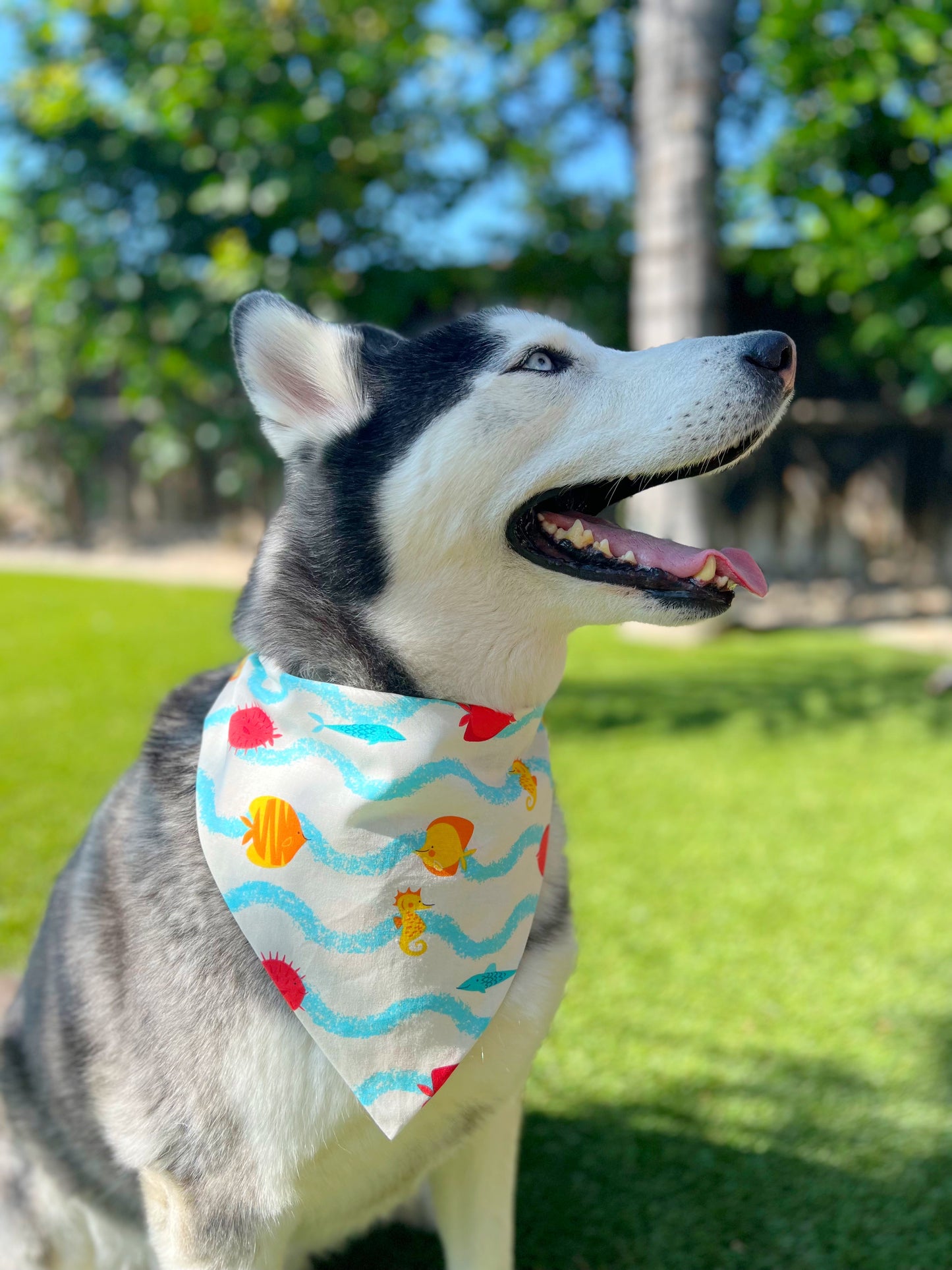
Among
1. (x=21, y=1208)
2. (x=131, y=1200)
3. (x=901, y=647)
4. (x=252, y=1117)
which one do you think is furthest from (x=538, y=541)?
(x=901, y=647)

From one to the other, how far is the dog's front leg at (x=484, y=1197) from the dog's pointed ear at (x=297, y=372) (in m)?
1.20

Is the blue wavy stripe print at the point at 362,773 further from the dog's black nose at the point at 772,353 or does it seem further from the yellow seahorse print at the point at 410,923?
the dog's black nose at the point at 772,353

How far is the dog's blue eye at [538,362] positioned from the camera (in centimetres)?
165

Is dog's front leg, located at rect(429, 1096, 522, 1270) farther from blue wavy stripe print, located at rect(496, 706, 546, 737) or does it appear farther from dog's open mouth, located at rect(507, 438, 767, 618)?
dog's open mouth, located at rect(507, 438, 767, 618)

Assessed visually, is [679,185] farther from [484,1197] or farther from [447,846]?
[484,1197]

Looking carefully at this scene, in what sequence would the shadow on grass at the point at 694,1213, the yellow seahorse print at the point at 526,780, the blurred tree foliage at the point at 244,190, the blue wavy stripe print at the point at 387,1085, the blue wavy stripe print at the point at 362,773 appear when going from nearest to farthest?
the blue wavy stripe print at the point at 387,1085 < the blue wavy stripe print at the point at 362,773 < the yellow seahorse print at the point at 526,780 < the shadow on grass at the point at 694,1213 < the blurred tree foliage at the point at 244,190

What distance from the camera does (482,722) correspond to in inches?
64.2

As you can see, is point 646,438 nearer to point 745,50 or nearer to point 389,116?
point 389,116

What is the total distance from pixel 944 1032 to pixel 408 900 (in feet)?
6.35

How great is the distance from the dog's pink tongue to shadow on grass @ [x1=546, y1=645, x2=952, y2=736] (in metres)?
3.66

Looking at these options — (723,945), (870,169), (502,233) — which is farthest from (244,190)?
(723,945)

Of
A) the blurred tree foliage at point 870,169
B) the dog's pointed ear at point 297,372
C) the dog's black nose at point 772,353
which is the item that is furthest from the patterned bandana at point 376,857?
the blurred tree foliage at point 870,169

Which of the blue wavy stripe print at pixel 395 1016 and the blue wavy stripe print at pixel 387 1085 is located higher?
the blue wavy stripe print at pixel 395 1016

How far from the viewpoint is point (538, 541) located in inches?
63.3
